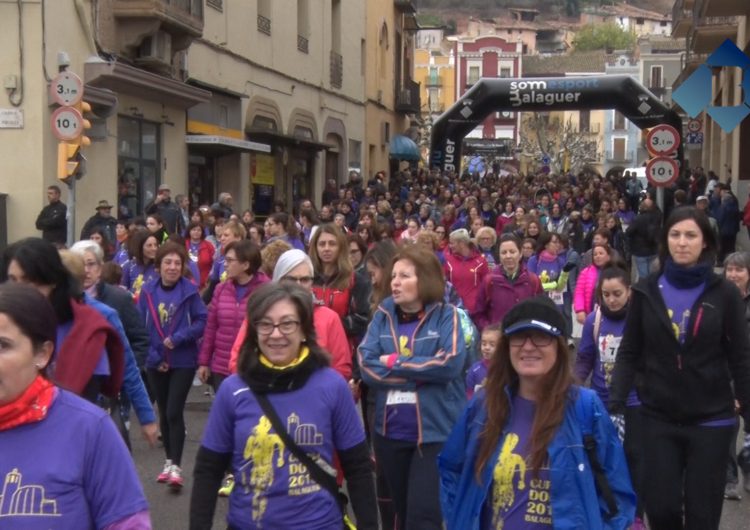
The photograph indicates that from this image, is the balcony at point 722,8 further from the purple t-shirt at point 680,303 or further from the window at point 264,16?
the purple t-shirt at point 680,303

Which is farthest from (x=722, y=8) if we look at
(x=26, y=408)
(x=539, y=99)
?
(x=26, y=408)

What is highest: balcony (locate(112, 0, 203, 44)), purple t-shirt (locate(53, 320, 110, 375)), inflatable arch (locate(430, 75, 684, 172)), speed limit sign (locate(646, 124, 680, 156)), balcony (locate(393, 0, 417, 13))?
balcony (locate(393, 0, 417, 13))

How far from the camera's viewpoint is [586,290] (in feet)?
36.7

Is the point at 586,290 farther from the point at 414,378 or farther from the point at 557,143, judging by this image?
the point at 557,143

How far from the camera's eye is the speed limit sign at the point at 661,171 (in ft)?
50.9

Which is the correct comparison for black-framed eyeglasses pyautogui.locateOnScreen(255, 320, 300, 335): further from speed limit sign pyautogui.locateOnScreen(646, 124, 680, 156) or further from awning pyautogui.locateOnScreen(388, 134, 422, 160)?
awning pyautogui.locateOnScreen(388, 134, 422, 160)

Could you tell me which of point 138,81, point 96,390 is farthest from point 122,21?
point 96,390

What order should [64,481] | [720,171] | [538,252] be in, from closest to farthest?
[64,481], [538,252], [720,171]

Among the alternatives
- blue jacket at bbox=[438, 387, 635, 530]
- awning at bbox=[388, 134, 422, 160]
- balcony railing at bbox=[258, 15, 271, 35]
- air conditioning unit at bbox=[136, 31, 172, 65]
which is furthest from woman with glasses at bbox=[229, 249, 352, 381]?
awning at bbox=[388, 134, 422, 160]

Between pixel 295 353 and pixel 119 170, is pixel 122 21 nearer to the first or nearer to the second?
pixel 119 170

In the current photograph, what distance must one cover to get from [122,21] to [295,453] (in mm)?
17201

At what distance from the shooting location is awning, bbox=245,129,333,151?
88.3ft

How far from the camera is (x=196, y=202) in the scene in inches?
982


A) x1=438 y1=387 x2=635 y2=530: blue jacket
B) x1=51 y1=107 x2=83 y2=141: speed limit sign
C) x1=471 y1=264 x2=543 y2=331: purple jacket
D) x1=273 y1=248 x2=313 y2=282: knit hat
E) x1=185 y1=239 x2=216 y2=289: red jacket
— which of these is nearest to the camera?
x1=438 y1=387 x2=635 y2=530: blue jacket
